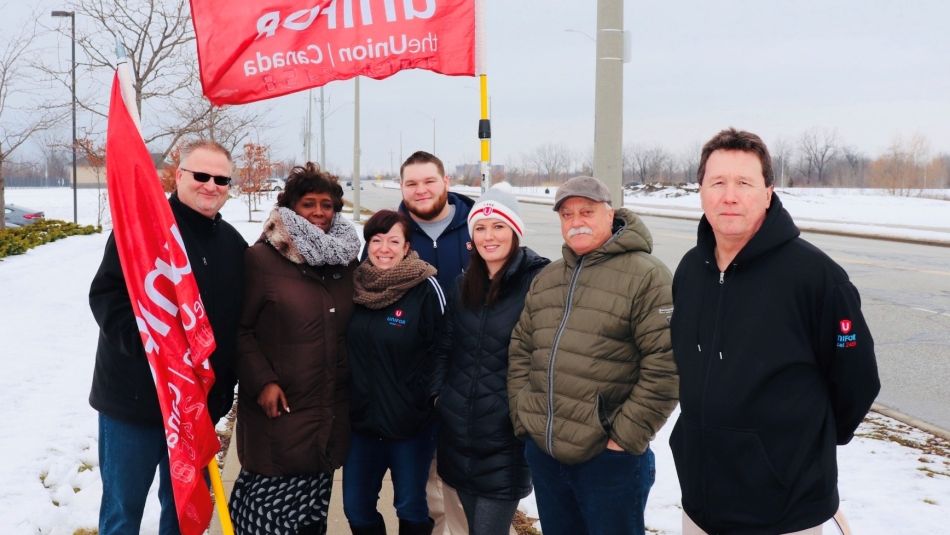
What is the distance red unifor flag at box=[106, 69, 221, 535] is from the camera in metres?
2.94

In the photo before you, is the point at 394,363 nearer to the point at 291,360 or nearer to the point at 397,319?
the point at 397,319

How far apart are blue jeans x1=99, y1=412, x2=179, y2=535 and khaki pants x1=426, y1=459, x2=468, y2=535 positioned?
129 cm

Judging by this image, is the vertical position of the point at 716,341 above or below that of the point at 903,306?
above

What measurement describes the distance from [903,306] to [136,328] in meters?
11.4

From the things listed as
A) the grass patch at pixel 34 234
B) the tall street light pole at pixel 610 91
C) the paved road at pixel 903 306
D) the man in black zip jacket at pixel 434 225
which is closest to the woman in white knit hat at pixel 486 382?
the man in black zip jacket at pixel 434 225

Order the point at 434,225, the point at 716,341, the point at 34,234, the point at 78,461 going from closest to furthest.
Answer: the point at 716,341, the point at 434,225, the point at 78,461, the point at 34,234

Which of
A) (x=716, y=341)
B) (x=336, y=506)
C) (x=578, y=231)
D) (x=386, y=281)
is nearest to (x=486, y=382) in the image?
(x=386, y=281)

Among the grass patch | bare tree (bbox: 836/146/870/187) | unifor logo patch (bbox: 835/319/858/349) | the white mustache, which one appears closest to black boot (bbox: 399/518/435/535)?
the white mustache

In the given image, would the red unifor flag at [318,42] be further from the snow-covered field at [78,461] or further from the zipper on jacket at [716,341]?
the zipper on jacket at [716,341]

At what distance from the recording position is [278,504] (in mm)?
3346

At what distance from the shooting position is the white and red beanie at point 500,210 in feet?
10.8

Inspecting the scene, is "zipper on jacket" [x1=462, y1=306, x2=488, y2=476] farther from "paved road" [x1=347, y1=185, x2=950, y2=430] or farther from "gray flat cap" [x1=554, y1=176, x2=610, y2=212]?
"paved road" [x1=347, y1=185, x2=950, y2=430]

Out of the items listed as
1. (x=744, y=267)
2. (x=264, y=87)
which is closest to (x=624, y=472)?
(x=744, y=267)

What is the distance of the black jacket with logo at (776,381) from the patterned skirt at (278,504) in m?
1.85
